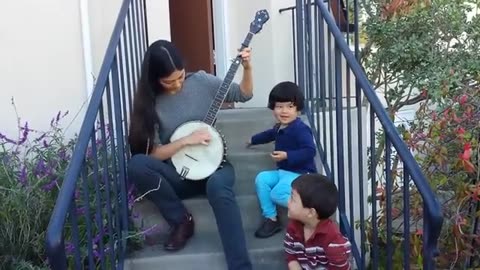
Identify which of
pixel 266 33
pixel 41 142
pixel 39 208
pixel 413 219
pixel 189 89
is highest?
pixel 266 33

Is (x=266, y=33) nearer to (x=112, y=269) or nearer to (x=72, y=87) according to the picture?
Result: (x=72, y=87)

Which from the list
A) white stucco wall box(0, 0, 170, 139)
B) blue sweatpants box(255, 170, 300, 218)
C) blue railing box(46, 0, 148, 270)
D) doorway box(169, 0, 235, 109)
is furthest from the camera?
doorway box(169, 0, 235, 109)

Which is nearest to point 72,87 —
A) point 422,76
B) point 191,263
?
point 191,263

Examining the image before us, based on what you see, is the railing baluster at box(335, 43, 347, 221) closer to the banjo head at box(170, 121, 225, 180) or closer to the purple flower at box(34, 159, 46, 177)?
the banjo head at box(170, 121, 225, 180)

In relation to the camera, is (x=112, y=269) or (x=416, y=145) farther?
(x=416, y=145)

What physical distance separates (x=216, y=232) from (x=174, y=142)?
491 millimetres

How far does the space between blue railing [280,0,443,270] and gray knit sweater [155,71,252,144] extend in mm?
459

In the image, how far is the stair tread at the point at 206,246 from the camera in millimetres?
3049

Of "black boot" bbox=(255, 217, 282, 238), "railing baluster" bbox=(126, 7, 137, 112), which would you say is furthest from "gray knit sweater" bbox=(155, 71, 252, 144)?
"black boot" bbox=(255, 217, 282, 238)

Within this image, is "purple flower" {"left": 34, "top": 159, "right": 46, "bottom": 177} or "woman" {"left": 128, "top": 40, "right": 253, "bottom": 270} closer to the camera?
"woman" {"left": 128, "top": 40, "right": 253, "bottom": 270}

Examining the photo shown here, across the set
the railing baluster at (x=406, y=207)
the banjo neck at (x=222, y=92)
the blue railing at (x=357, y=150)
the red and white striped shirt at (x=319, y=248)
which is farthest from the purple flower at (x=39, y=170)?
the railing baluster at (x=406, y=207)

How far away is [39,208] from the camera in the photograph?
125 inches

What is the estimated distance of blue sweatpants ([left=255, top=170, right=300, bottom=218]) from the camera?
3.17 metres

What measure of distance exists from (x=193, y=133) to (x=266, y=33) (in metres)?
1.88
